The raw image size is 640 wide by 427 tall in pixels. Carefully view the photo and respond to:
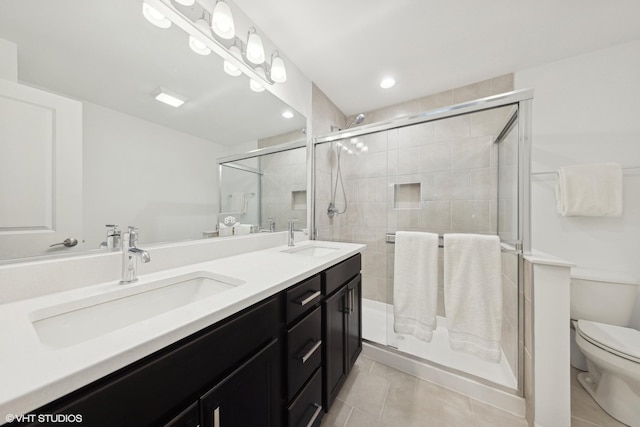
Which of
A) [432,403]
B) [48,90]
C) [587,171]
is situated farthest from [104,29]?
[587,171]

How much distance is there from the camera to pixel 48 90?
0.67 m

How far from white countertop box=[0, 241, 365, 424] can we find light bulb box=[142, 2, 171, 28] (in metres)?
1.09

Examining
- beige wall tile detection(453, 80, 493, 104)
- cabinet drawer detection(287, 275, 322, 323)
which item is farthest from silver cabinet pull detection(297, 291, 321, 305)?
beige wall tile detection(453, 80, 493, 104)

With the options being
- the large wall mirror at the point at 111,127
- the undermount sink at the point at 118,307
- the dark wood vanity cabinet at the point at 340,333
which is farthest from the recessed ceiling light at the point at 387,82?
the undermount sink at the point at 118,307

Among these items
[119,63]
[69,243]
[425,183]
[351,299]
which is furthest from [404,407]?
[119,63]

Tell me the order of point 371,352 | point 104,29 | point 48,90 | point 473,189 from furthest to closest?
1. point 473,189
2. point 371,352
3. point 104,29
4. point 48,90

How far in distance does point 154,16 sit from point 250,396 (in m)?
1.53

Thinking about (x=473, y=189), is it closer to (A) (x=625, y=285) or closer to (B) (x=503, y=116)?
(B) (x=503, y=116)

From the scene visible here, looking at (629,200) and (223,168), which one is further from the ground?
(223,168)

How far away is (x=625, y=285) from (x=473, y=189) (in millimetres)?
1012

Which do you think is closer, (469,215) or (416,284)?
(416,284)

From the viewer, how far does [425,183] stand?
184 centimetres

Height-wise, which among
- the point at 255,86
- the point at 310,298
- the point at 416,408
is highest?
the point at 255,86

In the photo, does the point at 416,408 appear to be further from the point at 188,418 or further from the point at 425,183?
the point at 425,183
